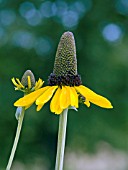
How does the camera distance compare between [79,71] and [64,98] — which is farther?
[79,71]

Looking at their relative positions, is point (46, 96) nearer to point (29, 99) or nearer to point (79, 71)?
point (29, 99)

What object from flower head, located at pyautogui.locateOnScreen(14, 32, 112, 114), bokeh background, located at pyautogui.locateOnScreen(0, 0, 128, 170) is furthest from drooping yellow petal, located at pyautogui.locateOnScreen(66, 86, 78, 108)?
bokeh background, located at pyautogui.locateOnScreen(0, 0, 128, 170)

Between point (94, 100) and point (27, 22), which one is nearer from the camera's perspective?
point (94, 100)

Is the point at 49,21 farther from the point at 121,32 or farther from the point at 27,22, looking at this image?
the point at 121,32

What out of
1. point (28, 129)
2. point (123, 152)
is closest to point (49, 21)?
point (28, 129)

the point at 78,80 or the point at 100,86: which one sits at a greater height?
the point at 100,86

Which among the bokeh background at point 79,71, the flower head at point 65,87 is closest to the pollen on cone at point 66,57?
the flower head at point 65,87

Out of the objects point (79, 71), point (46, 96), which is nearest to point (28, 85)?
point (46, 96)
